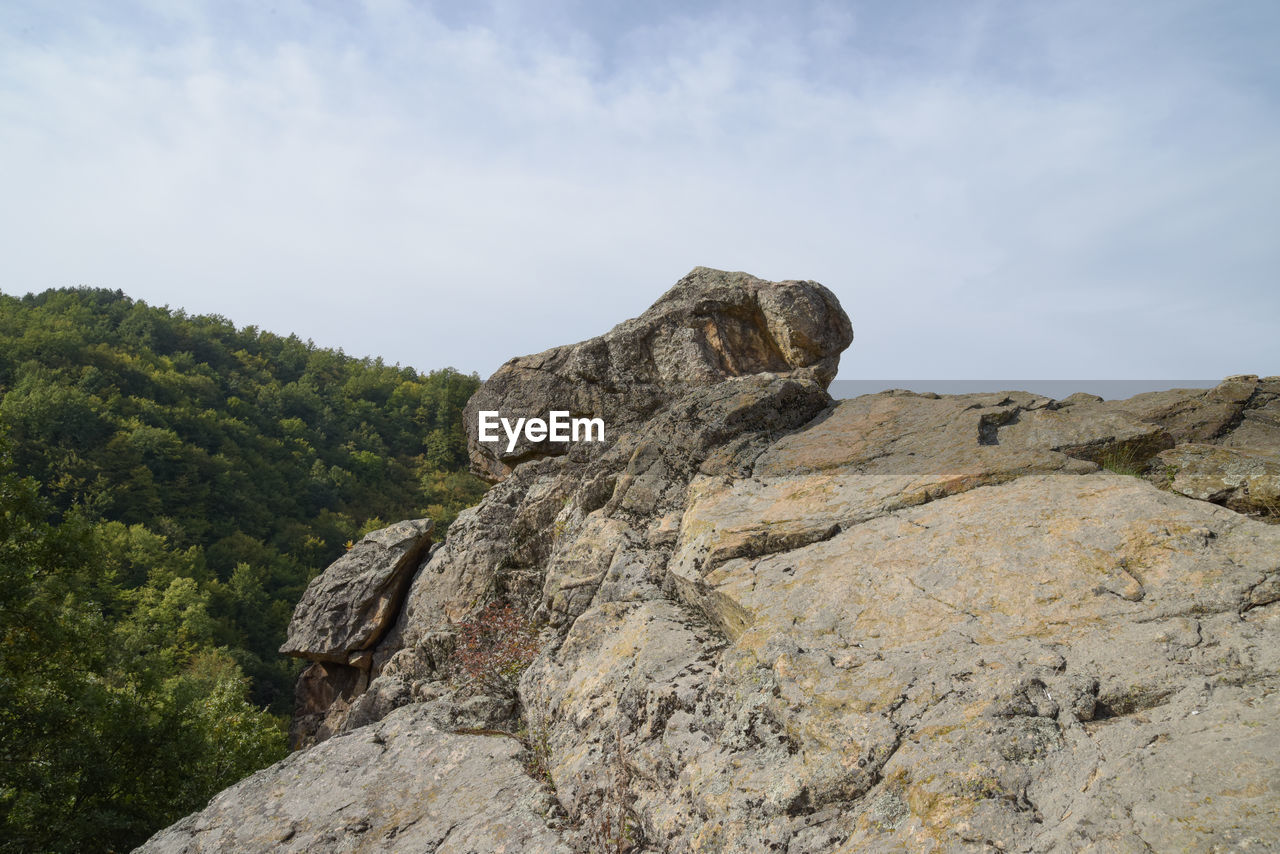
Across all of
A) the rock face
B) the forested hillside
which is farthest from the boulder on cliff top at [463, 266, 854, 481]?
the forested hillside

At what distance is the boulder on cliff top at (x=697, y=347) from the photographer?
485 inches

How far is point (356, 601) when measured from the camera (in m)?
13.3

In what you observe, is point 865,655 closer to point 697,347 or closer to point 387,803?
point 387,803

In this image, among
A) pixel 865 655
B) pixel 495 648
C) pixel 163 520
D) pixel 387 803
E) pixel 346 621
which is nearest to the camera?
pixel 865 655

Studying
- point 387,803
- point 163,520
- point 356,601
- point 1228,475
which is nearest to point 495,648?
point 387,803

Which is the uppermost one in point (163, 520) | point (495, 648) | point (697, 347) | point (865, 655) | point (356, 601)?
point (697, 347)

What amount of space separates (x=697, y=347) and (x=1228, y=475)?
756cm

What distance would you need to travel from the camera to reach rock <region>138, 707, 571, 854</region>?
5332 mm

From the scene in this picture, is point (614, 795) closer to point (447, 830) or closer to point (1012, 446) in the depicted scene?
point (447, 830)

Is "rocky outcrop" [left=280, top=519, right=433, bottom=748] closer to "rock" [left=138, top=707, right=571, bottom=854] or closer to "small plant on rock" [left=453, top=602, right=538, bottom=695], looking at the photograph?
"small plant on rock" [left=453, top=602, right=538, bottom=695]

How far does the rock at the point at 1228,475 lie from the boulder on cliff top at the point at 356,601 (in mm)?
11697

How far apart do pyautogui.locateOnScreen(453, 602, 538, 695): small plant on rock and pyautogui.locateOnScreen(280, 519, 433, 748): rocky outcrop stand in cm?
457

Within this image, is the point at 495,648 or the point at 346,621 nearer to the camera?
the point at 495,648

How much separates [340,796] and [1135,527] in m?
6.52
